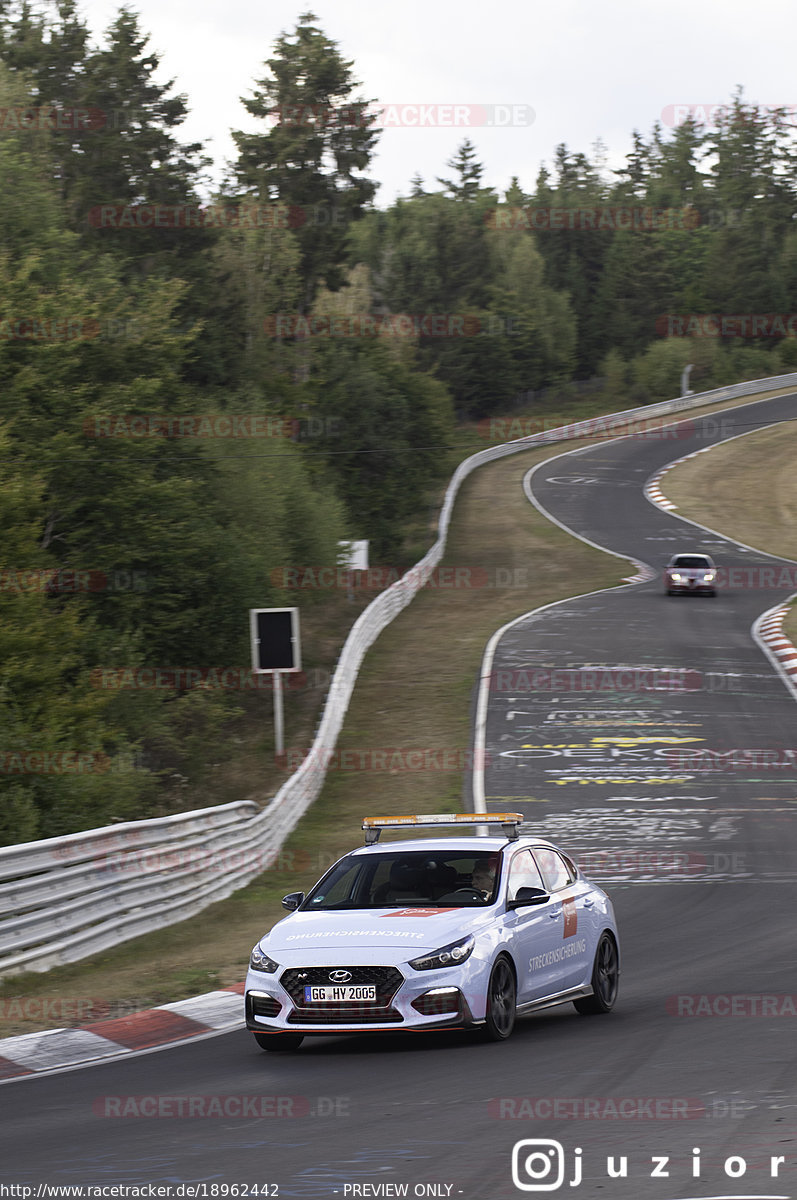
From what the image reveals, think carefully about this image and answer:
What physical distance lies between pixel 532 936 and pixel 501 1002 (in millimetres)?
652

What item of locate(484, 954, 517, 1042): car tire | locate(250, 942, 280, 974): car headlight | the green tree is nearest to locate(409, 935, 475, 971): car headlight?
locate(484, 954, 517, 1042): car tire

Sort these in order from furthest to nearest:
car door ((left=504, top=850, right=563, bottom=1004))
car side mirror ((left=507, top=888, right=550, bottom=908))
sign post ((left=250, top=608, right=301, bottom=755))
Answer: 1. sign post ((left=250, top=608, right=301, bottom=755))
2. car side mirror ((left=507, top=888, right=550, bottom=908))
3. car door ((left=504, top=850, right=563, bottom=1004))

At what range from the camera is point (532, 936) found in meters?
10.3

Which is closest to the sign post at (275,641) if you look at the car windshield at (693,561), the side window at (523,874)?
the side window at (523,874)

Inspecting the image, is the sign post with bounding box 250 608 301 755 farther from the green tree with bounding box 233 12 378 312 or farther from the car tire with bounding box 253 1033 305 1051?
the green tree with bounding box 233 12 378 312

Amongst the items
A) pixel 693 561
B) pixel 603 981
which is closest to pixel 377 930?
pixel 603 981

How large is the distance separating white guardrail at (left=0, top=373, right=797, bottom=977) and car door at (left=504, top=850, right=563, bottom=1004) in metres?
4.34

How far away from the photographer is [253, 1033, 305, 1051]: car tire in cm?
968

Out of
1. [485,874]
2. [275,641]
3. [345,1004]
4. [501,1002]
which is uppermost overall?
[485,874]

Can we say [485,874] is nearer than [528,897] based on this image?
No

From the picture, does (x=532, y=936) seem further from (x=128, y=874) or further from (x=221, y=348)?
(x=221, y=348)

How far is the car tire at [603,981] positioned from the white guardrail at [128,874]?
4.72 metres

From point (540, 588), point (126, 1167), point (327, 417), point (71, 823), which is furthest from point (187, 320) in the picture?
→ point (126, 1167)

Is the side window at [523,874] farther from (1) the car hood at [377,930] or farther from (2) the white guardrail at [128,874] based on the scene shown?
(2) the white guardrail at [128,874]
